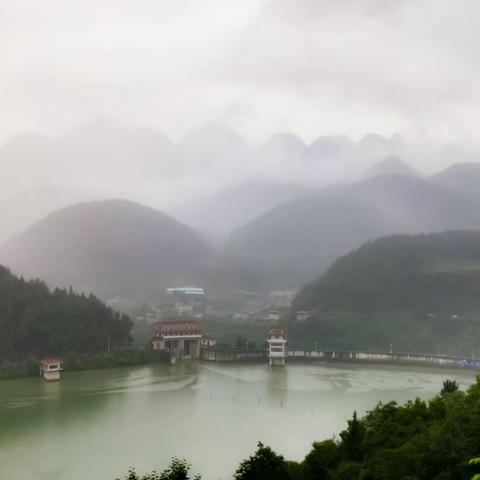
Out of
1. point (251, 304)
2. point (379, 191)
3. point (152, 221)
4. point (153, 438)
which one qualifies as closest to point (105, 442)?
point (153, 438)

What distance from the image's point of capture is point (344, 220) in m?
65.9

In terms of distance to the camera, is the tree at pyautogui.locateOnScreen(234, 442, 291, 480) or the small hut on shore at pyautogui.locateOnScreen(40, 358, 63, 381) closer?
the tree at pyautogui.locateOnScreen(234, 442, 291, 480)

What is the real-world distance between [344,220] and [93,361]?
47280 mm

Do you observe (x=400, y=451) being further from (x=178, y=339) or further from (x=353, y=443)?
(x=178, y=339)

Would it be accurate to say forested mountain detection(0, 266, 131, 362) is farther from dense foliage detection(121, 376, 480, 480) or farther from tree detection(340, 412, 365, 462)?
tree detection(340, 412, 365, 462)

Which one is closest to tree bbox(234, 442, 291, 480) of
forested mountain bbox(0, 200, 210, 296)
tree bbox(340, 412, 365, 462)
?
tree bbox(340, 412, 365, 462)

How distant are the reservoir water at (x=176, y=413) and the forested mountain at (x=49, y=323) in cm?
193

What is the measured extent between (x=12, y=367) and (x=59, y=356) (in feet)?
6.32

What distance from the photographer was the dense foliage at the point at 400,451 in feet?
19.3

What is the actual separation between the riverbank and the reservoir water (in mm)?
576

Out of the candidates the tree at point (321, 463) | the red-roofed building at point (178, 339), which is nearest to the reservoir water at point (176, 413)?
the red-roofed building at point (178, 339)

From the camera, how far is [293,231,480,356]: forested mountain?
2808 cm

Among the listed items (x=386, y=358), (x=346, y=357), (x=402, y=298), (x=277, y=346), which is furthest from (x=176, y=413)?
(x=402, y=298)

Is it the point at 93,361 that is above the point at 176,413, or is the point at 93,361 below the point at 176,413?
above
